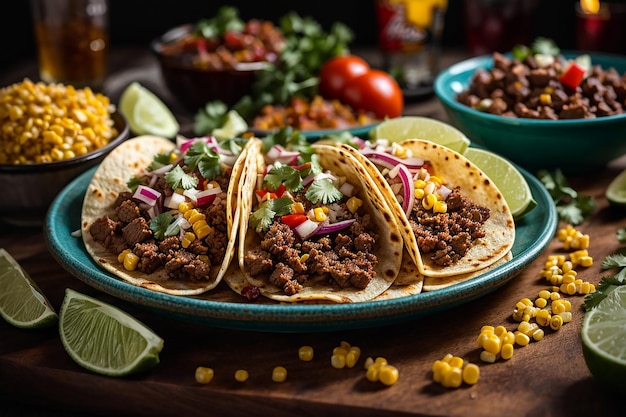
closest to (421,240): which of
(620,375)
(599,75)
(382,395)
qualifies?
(382,395)

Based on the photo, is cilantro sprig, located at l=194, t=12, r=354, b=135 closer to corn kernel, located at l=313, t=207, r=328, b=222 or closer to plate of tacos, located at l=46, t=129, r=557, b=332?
plate of tacos, located at l=46, t=129, r=557, b=332

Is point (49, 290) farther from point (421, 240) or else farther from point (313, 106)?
point (313, 106)

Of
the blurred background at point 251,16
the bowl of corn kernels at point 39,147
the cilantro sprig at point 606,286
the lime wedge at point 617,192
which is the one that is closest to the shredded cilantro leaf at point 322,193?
the cilantro sprig at point 606,286

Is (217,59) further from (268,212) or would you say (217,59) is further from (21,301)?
(21,301)

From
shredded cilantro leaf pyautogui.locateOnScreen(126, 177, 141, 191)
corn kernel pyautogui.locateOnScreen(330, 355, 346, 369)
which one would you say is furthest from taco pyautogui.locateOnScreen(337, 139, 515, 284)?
shredded cilantro leaf pyautogui.locateOnScreen(126, 177, 141, 191)

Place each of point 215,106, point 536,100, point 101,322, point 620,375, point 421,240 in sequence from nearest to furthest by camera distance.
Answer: point 620,375 < point 101,322 < point 421,240 < point 536,100 < point 215,106

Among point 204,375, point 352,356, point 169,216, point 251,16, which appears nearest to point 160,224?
point 169,216
